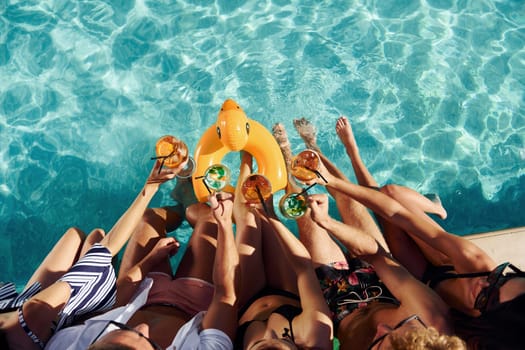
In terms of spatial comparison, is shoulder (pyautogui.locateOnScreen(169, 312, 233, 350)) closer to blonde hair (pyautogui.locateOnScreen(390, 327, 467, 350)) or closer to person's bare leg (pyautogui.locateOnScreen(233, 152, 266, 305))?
person's bare leg (pyautogui.locateOnScreen(233, 152, 266, 305))

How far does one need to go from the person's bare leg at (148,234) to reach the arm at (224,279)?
0.65m

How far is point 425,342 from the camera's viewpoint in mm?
1682

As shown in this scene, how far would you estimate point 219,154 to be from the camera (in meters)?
3.41

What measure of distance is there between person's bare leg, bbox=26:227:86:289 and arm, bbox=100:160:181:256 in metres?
0.29

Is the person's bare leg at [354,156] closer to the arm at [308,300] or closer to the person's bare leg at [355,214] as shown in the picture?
the person's bare leg at [355,214]

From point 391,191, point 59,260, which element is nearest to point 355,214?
point 391,191

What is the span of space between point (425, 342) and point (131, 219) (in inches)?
74.4

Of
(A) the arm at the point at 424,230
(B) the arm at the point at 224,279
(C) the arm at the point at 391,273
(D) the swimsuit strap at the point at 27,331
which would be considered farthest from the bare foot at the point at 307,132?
(D) the swimsuit strap at the point at 27,331

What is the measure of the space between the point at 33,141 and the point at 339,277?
3.23m

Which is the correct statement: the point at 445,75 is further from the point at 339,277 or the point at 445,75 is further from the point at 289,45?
the point at 339,277

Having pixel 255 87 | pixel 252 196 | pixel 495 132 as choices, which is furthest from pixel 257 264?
pixel 495 132

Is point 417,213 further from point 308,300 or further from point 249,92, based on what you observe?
point 249,92

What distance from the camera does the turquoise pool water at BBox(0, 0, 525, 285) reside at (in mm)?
4168

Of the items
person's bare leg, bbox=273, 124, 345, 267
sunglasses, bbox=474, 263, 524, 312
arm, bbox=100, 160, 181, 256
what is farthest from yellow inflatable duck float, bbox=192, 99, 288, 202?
sunglasses, bbox=474, 263, 524, 312
